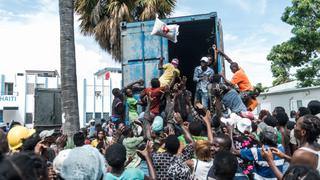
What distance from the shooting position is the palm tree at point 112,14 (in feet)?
46.1

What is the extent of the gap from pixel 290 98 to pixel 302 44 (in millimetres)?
4047

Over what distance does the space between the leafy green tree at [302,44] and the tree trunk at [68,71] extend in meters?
12.7

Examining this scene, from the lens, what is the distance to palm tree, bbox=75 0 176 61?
1405cm

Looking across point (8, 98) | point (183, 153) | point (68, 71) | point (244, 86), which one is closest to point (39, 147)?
point (183, 153)

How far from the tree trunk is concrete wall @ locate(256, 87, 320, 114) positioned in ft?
31.6

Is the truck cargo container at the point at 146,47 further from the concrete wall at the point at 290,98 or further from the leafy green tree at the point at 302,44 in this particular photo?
the leafy green tree at the point at 302,44

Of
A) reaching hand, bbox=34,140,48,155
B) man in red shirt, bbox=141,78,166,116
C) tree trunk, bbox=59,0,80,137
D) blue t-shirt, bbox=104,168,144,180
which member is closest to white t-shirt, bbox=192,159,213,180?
blue t-shirt, bbox=104,168,144,180

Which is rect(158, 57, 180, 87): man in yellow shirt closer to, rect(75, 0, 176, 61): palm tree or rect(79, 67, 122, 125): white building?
rect(75, 0, 176, 61): palm tree

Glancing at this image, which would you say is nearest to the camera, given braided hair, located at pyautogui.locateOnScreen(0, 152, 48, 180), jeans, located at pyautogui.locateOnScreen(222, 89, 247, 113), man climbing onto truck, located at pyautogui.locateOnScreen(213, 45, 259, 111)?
braided hair, located at pyautogui.locateOnScreen(0, 152, 48, 180)

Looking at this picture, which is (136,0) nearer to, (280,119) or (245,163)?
(280,119)

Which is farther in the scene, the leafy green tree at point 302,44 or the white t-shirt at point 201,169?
the leafy green tree at point 302,44

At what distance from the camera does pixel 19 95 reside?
3284 cm

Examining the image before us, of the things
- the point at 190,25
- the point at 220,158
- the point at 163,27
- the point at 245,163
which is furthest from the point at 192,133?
the point at 190,25

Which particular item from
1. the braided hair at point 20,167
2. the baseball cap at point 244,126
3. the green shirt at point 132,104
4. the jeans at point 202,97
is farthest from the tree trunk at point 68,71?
the braided hair at point 20,167
